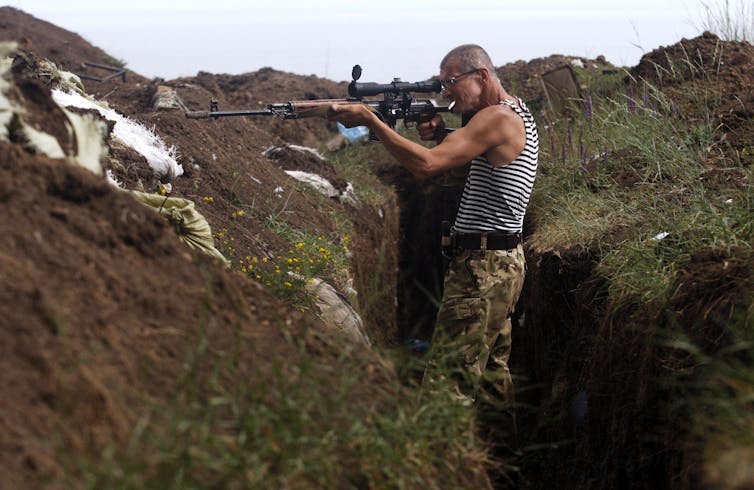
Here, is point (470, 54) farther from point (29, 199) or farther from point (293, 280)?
point (29, 199)

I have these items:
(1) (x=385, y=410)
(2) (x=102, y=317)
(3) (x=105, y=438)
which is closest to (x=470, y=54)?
(1) (x=385, y=410)

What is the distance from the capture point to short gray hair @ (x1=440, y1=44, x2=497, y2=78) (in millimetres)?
5168

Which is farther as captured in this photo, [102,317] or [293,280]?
[293,280]

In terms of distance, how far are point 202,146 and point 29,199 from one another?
5.17 m

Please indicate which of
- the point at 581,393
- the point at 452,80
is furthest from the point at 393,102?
the point at 581,393

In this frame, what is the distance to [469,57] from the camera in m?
5.18

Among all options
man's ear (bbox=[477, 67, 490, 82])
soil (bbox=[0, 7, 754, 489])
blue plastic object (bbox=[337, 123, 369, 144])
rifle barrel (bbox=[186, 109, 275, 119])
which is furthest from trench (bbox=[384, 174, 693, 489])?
blue plastic object (bbox=[337, 123, 369, 144])

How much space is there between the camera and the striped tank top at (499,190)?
5.11 meters

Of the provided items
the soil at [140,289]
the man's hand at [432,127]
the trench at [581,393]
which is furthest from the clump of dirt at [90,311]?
the man's hand at [432,127]

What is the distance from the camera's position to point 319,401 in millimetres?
2820

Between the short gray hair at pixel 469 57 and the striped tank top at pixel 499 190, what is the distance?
0.82ft

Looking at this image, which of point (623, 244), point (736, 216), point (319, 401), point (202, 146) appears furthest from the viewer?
point (202, 146)

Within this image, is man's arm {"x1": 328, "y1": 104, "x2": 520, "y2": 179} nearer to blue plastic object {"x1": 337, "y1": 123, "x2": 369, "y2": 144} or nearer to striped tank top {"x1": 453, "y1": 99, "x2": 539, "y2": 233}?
striped tank top {"x1": 453, "y1": 99, "x2": 539, "y2": 233}

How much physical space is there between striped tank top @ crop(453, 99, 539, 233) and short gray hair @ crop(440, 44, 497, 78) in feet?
0.82
